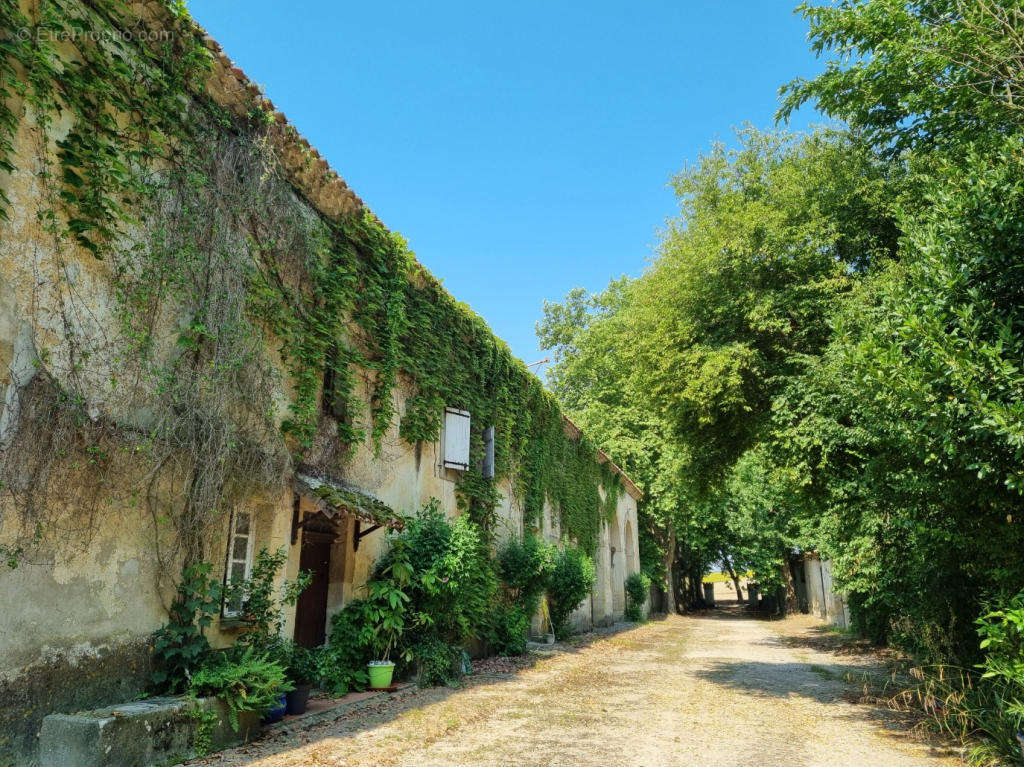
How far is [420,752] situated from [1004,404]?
226 inches

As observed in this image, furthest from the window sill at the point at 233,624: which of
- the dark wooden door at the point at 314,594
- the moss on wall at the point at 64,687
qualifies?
the dark wooden door at the point at 314,594

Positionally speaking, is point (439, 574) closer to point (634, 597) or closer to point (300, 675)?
point (300, 675)

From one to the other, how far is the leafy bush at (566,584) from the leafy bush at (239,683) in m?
9.55

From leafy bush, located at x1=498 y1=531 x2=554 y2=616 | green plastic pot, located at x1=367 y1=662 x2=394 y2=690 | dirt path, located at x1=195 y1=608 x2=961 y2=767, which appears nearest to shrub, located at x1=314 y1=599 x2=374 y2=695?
green plastic pot, located at x1=367 y1=662 x2=394 y2=690

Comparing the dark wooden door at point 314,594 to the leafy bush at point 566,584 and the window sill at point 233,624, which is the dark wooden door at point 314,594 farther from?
the leafy bush at point 566,584

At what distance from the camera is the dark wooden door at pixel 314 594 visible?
28.6ft

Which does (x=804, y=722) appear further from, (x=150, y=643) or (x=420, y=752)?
(x=150, y=643)

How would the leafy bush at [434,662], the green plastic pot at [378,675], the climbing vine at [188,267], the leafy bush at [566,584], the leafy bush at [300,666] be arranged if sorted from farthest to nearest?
the leafy bush at [566,584] < the leafy bush at [434,662] < the green plastic pot at [378,675] < the leafy bush at [300,666] < the climbing vine at [188,267]

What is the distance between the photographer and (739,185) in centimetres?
1476

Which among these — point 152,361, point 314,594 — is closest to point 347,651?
point 314,594

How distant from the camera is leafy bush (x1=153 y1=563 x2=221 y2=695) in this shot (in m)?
6.09

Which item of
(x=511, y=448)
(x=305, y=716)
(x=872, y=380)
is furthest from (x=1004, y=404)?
(x=511, y=448)

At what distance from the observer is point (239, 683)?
19.7 feet

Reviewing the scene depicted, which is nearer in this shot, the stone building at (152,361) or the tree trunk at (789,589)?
the stone building at (152,361)
